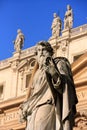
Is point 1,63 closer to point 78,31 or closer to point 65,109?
point 78,31

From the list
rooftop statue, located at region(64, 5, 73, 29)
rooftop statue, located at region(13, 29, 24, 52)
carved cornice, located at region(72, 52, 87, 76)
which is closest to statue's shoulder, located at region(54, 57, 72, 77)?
carved cornice, located at region(72, 52, 87, 76)

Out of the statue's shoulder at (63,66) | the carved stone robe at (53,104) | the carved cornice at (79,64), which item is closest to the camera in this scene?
the carved stone robe at (53,104)

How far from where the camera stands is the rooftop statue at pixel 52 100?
5.25 metres

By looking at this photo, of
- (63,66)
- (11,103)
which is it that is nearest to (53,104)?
(63,66)

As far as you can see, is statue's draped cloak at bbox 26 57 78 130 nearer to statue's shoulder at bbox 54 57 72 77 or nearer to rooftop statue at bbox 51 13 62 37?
statue's shoulder at bbox 54 57 72 77

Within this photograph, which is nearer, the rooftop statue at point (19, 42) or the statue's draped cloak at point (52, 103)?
the statue's draped cloak at point (52, 103)

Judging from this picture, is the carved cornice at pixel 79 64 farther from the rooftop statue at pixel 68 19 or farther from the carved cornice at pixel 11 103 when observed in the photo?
the carved cornice at pixel 11 103

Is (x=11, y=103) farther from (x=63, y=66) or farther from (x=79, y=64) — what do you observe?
(x=63, y=66)

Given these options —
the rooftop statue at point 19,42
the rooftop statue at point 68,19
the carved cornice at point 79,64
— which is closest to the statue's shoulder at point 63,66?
the carved cornice at point 79,64

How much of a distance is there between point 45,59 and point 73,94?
0.54 m

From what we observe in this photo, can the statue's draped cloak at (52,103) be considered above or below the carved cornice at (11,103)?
below

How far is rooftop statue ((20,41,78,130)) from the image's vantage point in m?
5.25

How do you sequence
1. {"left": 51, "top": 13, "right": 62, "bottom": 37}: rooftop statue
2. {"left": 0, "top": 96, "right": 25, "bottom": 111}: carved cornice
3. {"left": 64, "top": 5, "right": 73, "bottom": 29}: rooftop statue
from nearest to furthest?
1. {"left": 0, "top": 96, "right": 25, "bottom": 111}: carved cornice
2. {"left": 64, "top": 5, "right": 73, "bottom": 29}: rooftop statue
3. {"left": 51, "top": 13, "right": 62, "bottom": 37}: rooftop statue

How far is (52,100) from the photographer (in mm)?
A: 5434
